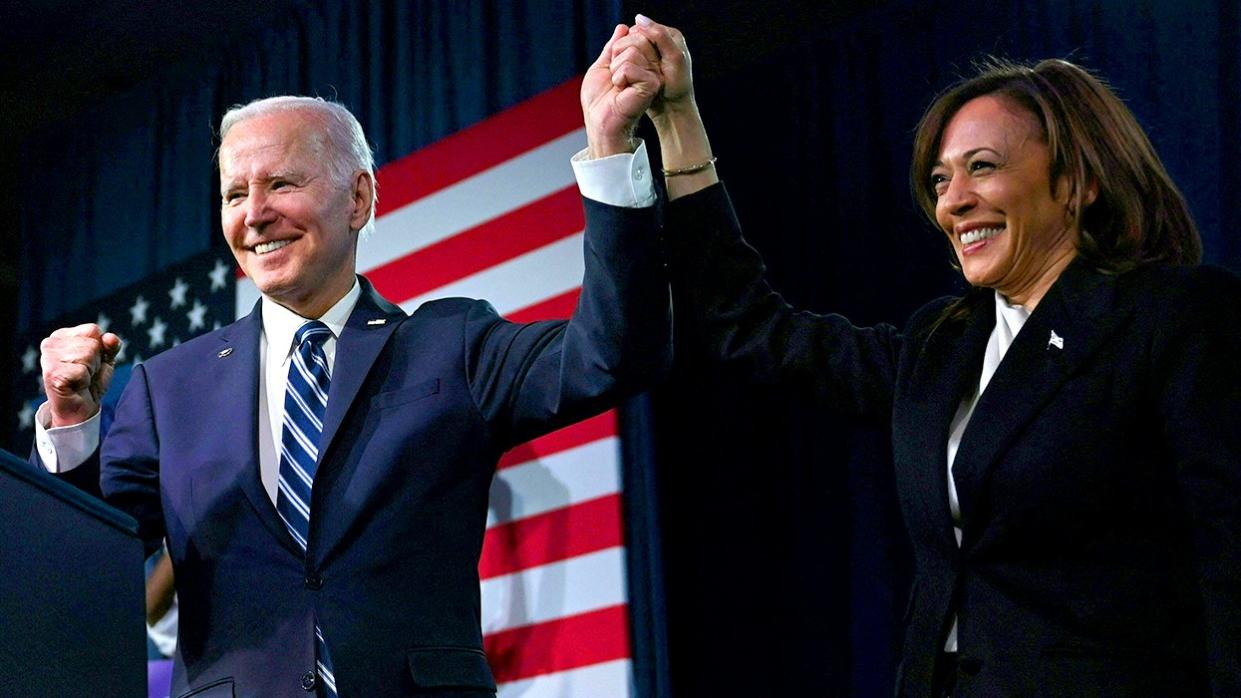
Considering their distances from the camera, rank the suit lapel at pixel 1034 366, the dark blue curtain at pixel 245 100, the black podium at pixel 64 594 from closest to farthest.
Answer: the black podium at pixel 64 594
the suit lapel at pixel 1034 366
the dark blue curtain at pixel 245 100

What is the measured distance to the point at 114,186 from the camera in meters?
5.26

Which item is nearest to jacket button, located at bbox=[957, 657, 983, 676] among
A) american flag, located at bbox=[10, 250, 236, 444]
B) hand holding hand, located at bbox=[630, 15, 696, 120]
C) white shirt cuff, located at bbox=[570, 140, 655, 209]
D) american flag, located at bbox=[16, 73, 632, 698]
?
white shirt cuff, located at bbox=[570, 140, 655, 209]

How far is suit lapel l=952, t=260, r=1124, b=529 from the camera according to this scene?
158cm

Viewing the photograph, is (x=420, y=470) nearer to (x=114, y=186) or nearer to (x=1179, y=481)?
(x=1179, y=481)

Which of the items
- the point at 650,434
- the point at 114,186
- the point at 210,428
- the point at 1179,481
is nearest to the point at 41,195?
the point at 114,186

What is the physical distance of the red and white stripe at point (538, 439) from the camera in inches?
135

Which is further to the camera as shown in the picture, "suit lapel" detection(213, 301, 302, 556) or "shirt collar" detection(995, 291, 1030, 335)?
"suit lapel" detection(213, 301, 302, 556)

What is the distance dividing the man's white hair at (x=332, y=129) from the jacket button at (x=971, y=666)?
42.9 inches

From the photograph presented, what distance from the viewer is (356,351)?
6.43ft

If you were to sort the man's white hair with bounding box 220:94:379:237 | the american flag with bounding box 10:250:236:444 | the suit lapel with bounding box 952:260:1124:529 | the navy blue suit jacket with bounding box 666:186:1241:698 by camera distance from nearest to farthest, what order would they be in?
the navy blue suit jacket with bounding box 666:186:1241:698 < the suit lapel with bounding box 952:260:1124:529 < the man's white hair with bounding box 220:94:379:237 < the american flag with bounding box 10:250:236:444

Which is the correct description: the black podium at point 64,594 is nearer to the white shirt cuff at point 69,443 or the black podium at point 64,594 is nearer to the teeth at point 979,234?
the white shirt cuff at point 69,443

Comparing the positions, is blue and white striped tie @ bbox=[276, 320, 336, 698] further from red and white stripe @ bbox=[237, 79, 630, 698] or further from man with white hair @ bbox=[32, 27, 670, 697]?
red and white stripe @ bbox=[237, 79, 630, 698]

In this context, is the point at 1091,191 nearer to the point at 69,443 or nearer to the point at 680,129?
the point at 680,129

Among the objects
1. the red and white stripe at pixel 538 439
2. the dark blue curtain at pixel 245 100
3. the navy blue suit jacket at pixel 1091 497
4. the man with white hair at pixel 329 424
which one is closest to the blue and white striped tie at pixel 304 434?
the man with white hair at pixel 329 424
